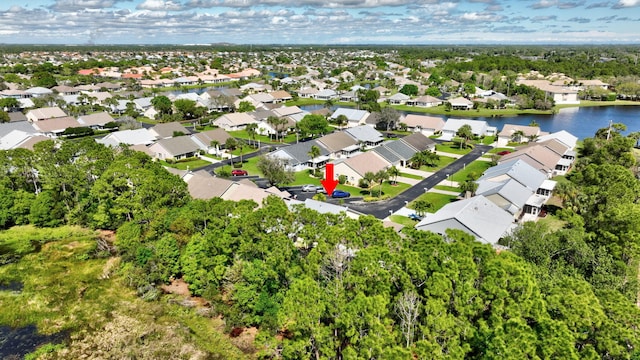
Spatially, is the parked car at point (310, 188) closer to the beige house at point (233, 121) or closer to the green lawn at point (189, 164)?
the green lawn at point (189, 164)

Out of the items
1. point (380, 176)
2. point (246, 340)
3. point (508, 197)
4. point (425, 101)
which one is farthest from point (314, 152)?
point (425, 101)

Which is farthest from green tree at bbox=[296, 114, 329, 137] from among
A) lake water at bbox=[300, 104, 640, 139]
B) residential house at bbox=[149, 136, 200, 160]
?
lake water at bbox=[300, 104, 640, 139]

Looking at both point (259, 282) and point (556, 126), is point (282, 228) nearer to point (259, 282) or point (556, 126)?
point (259, 282)

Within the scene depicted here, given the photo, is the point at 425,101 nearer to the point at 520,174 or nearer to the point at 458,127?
the point at 458,127

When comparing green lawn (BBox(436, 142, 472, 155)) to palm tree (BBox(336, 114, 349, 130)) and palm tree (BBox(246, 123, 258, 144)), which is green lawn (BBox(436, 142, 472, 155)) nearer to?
palm tree (BBox(336, 114, 349, 130))

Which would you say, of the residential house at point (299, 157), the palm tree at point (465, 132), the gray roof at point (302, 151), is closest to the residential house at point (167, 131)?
the residential house at point (299, 157)

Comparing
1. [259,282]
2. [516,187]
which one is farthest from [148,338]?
[516,187]

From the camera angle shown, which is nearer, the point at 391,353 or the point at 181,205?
the point at 391,353
